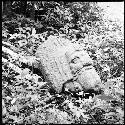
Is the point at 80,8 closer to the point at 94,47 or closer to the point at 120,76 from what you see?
the point at 94,47

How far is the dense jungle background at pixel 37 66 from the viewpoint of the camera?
4195 millimetres

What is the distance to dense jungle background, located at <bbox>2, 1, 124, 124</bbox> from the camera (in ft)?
13.8

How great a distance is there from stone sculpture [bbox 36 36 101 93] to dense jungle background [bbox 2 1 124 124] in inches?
8.5

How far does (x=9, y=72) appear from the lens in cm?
502

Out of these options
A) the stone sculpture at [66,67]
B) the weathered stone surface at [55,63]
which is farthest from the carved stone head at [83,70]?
the weathered stone surface at [55,63]

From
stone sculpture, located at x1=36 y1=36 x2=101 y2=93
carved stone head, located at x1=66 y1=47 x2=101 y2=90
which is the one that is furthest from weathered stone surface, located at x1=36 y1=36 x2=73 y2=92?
carved stone head, located at x1=66 y1=47 x2=101 y2=90

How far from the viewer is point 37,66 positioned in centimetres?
525

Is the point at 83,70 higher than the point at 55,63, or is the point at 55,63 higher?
the point at 55,63

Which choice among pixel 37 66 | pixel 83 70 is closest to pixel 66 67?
pixel 83 70

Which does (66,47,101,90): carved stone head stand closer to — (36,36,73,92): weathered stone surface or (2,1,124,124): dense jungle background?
(36,36,73,92): weathered stone surface

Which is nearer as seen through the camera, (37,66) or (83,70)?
(83,70)

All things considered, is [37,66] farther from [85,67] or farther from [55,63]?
[85,67]

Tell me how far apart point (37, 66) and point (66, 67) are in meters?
0.70

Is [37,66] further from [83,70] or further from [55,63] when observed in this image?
[83,70]
